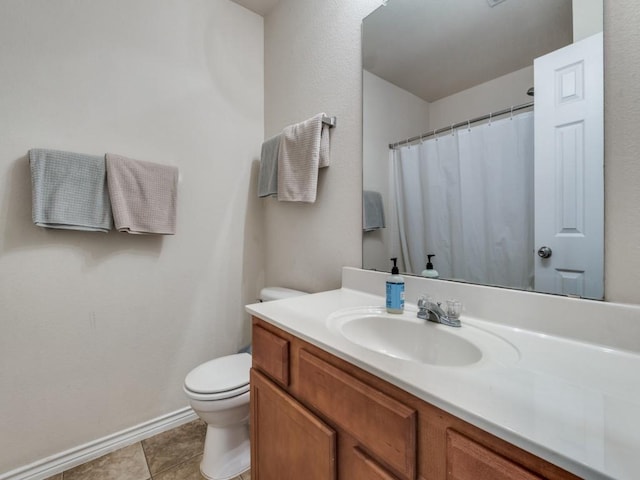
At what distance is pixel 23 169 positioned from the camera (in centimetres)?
127

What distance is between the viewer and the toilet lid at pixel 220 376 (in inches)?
49.8

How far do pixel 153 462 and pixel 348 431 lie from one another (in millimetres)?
1310

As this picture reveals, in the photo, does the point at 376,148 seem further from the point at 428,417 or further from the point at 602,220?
the point at 428,417

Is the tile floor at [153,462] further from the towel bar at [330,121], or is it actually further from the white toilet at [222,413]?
the towel bar at [330,121]

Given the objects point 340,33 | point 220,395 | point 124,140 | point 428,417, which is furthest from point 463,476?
point 124,140

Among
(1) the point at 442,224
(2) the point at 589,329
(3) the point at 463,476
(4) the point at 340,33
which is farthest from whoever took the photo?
(4) the point at 340,33

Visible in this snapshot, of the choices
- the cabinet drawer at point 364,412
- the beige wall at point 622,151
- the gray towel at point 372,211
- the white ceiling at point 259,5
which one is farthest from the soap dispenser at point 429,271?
the white ceiling at point 259,5

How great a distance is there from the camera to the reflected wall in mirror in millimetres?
767

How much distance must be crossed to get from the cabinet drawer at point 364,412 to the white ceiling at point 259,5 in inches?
84.6

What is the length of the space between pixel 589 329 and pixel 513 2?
1.00 m

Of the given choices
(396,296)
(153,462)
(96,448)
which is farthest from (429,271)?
(96,448)

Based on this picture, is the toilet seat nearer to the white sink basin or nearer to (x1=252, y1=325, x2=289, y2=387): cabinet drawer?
(x1=252, y1=325, x2=289, y2=387): cabinet drawer

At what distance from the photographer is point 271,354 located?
939 mm

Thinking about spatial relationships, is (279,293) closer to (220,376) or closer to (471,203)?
(220,376)
